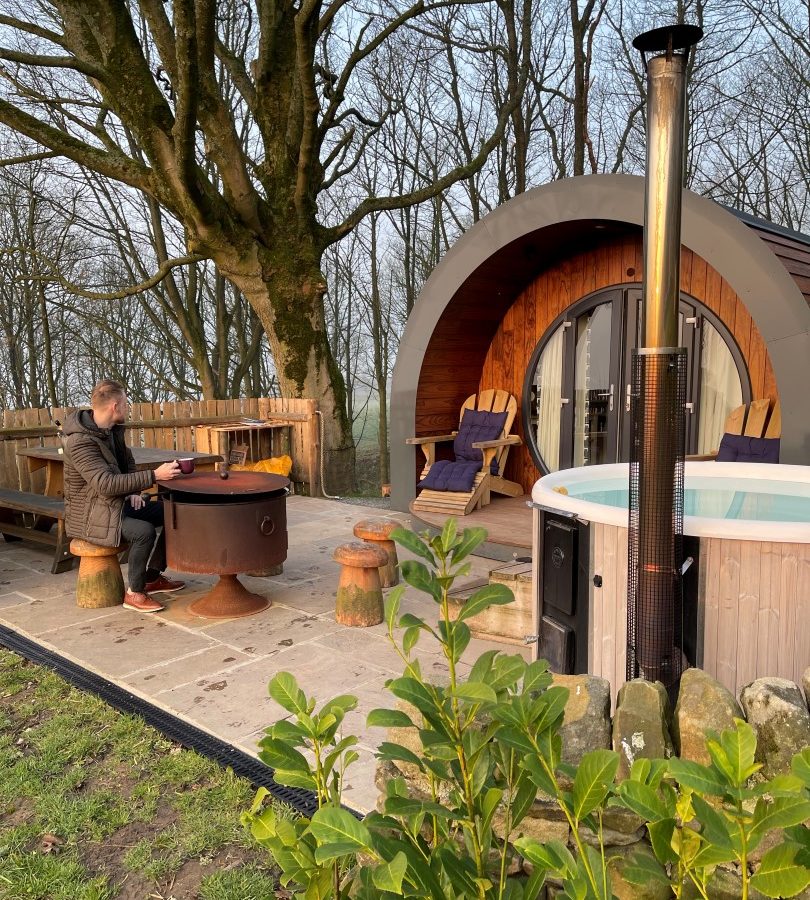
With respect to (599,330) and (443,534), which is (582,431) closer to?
(599,330)

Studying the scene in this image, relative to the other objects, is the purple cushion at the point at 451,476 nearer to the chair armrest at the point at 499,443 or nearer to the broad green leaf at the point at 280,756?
the chair armrest at the point at 499,443

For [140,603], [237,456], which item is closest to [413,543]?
[140,603]

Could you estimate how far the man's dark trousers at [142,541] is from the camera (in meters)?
5.01

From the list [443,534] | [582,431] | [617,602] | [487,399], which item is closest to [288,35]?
[487,399]

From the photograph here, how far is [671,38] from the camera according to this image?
245 cm

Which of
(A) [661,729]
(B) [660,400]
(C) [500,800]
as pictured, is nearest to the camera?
(C) [500,800]

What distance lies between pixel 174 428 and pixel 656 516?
7.76 metres

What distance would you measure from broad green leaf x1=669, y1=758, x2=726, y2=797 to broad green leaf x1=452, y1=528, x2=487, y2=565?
429mm

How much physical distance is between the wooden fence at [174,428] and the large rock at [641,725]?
24.1 feet

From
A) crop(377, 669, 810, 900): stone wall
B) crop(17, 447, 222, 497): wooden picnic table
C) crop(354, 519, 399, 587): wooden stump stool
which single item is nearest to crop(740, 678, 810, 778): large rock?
crop(377, 669, 810, 900): stone wall

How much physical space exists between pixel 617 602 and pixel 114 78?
8.22m

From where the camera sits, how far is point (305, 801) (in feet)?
9.35

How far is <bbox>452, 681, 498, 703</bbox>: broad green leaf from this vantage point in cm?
116

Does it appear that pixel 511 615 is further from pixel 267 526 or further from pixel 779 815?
pixel 779 815
